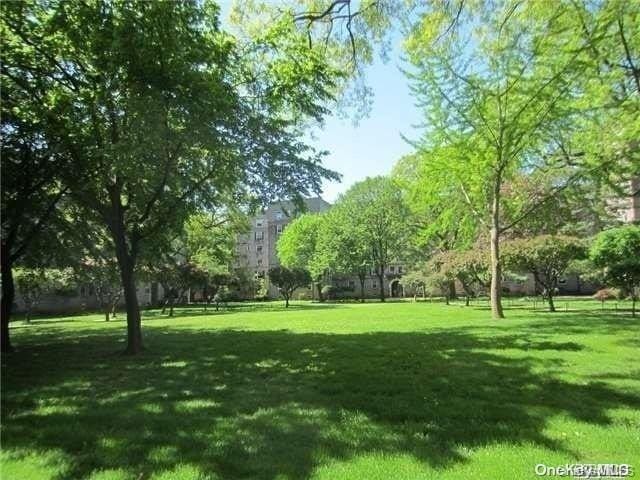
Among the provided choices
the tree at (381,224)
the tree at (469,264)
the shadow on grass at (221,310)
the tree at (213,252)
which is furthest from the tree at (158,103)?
the tree at (381,224)

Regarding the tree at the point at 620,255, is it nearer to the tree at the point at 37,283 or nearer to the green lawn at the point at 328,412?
the green lawn at the point at 328,412

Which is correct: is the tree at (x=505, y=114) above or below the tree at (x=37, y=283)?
above

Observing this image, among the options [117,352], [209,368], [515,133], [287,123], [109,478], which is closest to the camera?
[109,478]

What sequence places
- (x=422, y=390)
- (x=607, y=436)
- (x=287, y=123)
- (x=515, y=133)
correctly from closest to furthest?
(x=607, y=436) < (x=422, y=390) < (x=287, y=123) < (x=515, y=133)

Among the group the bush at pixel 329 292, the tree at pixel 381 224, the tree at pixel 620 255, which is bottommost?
the bush at pixel 329 292

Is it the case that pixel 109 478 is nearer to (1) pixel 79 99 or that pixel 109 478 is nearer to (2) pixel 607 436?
(2) pixel 607 436

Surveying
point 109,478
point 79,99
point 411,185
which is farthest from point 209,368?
point 411,185

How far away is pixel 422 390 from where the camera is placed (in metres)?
→ 6.78

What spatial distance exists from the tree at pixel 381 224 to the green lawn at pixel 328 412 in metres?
40.8

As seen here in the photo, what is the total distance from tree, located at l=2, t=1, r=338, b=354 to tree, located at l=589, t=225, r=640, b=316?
12.4m

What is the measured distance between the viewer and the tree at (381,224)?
51625 millimetres

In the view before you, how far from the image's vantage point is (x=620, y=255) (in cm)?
1841

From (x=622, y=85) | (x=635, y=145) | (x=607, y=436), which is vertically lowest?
(x=607, y=436)

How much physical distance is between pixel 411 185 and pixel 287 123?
11.6 meters
